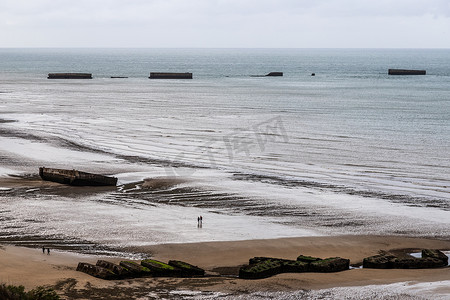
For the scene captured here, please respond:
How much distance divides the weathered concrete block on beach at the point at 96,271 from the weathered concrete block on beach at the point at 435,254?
44.1 feet

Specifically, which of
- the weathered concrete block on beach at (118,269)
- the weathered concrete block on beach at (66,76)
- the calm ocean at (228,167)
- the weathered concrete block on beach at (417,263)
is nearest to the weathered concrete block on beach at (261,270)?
the weathered concrete block on beach at (118,269)

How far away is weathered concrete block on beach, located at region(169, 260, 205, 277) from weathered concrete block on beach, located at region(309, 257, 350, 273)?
4508mm

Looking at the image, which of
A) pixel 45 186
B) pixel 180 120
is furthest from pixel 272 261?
pixel 180 120

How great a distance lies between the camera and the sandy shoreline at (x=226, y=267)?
23703 millimetres

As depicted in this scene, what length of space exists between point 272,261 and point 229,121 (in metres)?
55.3

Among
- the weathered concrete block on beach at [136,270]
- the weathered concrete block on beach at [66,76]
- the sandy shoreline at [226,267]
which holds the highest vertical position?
the weathered concrete block on beach at [66,76]

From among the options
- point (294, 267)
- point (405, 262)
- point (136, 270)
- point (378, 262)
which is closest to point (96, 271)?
point (136, 270)

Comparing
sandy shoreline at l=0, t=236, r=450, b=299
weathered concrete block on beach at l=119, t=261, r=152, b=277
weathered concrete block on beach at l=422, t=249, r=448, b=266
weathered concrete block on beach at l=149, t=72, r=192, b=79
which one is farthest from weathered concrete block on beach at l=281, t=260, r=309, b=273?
weathered concrete block on beach at l=149, t=72, r=192, b=79

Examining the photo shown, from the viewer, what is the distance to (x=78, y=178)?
42.5 m

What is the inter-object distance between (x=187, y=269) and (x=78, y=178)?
1911 centimetres

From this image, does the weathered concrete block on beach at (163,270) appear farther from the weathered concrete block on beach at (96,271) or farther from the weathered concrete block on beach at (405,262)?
the weathered concrete block on beach at (405,262)

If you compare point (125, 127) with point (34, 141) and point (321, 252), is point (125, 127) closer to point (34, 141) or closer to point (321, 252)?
point (34, 141)

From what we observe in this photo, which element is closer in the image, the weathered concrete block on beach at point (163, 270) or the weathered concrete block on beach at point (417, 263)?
the weathered concrete block on beach at point (163, 270)

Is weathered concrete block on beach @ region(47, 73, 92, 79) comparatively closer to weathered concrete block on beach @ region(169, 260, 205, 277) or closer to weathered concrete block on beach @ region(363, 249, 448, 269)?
weathered concrete block on beach @ region(169, 260, 205, 277)
